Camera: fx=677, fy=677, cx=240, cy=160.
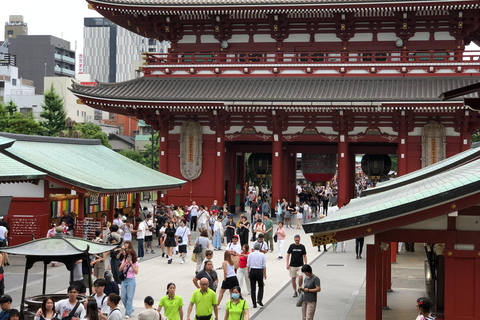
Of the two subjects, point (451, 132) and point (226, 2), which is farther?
point (226, 2)

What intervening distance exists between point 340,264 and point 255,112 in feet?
53.3

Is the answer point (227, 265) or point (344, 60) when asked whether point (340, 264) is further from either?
point (344, 60)

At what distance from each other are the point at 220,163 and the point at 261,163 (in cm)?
381

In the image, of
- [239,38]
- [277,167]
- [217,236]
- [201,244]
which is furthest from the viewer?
[239,38]

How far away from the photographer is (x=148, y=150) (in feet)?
298

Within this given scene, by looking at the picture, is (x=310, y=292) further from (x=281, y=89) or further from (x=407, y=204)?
(x=281, y=89)

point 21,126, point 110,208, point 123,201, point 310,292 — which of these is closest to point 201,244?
point 310,292

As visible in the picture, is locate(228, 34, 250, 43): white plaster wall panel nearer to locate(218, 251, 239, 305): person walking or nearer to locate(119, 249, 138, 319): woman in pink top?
locate(218, 251, 239, 305): person walking

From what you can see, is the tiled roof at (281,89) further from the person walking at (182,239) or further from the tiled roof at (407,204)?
the tiled roof at (407,204)

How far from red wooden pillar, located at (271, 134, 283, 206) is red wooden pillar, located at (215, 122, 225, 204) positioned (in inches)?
116

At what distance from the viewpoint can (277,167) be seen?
1528 inches

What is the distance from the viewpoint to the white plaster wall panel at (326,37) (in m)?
40.0

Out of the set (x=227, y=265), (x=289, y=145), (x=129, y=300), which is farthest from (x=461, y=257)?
(x=289, y=145)

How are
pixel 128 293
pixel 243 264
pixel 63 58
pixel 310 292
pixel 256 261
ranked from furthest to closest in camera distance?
pixel 63 58, pixel 243 264, pixel 256 261, pixel 128 293, pixel 310 292
